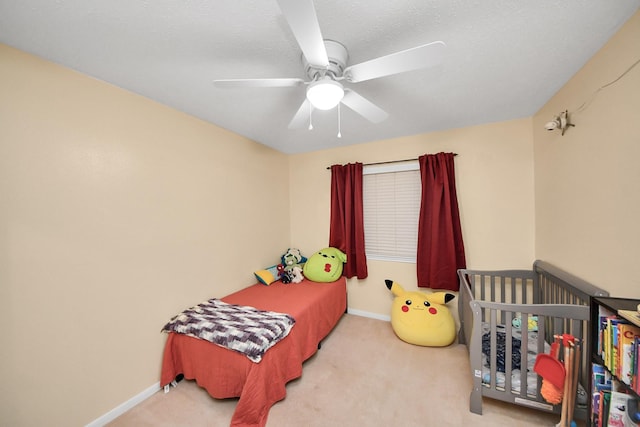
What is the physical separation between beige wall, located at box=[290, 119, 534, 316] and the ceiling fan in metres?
1.49

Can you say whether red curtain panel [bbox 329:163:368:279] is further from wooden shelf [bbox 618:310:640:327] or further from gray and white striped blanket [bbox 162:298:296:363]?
wooden shelf [bbox 618:310:640:327]

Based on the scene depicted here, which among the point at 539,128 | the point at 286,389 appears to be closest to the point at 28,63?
the point at 286,389

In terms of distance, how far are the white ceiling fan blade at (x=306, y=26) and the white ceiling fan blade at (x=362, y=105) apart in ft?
1.02

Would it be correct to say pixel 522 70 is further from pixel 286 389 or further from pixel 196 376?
pixel 196 376

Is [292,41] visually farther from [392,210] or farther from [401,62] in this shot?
[392,210]

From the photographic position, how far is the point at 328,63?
1080 millimetres

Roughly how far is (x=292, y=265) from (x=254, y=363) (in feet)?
5.25

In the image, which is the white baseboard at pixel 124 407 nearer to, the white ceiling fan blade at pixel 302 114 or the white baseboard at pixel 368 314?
the white baseboard at pixel 368 314

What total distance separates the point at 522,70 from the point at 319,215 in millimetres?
2452

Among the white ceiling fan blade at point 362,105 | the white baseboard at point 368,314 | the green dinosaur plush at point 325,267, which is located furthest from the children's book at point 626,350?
the green dinosaur plush at point 325,267

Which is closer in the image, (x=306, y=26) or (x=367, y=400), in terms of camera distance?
(x=306, y=26)

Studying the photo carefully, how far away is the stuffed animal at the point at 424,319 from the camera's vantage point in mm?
2227

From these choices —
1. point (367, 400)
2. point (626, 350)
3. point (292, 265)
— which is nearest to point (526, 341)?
point (626, 350)

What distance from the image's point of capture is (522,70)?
1.49 m
